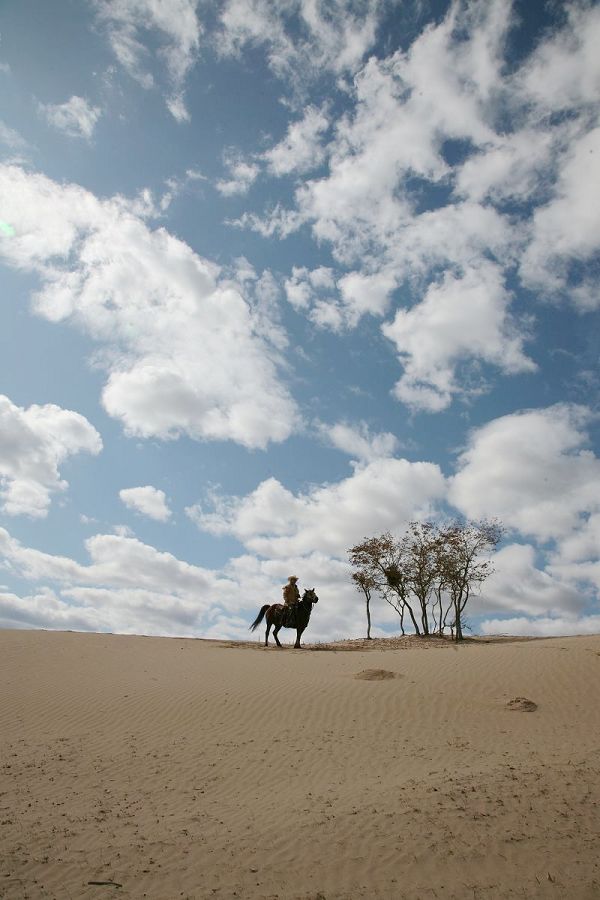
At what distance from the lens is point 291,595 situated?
27906 millimetres

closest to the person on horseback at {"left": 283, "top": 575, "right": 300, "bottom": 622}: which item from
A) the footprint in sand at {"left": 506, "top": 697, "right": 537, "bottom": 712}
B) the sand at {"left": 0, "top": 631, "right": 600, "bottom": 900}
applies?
the sand at {"left": 0, "top": 631, "right": 600, "bottom": 900}

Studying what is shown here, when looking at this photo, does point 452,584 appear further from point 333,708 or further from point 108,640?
point 333,708

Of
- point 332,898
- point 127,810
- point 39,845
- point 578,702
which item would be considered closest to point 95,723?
point 127,810

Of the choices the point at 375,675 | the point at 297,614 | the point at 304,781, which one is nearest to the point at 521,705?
the point at 375,675

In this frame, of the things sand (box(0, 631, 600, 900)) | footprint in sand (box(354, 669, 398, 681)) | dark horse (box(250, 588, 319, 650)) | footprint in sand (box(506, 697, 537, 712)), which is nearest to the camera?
sand (box(0, 631, 600, 900))

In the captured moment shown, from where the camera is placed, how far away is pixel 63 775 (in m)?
11.0

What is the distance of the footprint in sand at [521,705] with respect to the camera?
1524cm

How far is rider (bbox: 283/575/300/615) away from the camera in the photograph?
27906 millimetres

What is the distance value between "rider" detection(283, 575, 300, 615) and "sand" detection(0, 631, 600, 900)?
294 inches

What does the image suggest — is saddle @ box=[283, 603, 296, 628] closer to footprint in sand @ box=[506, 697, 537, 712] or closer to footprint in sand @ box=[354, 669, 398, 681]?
footprint in sand @ box=[354, 669, 398, 681]

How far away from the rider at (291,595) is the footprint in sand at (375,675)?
→ 876 centimetres

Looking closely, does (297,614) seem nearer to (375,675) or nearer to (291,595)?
(291,595)

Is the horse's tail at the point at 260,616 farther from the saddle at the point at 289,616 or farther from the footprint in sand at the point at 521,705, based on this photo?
the footprint in sand at the point at 521,705

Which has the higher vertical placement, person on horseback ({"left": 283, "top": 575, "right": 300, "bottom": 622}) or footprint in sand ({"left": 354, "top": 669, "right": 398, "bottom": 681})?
person on horseback ({"left": 283, "top": 575, "right": 300, "bottom": 622})
